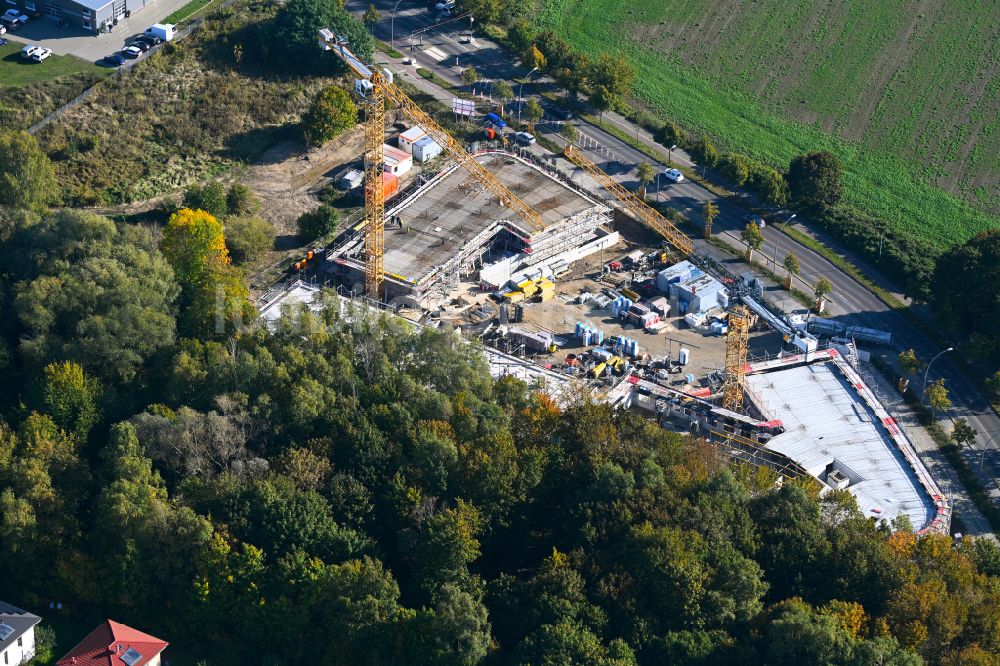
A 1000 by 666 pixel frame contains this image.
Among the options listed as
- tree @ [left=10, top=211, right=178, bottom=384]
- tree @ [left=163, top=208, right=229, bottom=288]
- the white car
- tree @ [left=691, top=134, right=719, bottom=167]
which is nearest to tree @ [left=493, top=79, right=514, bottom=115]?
tree @ [left=691, top=134, right=719, bottom=167]

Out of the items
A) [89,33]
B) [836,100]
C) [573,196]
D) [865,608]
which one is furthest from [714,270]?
[89,33]

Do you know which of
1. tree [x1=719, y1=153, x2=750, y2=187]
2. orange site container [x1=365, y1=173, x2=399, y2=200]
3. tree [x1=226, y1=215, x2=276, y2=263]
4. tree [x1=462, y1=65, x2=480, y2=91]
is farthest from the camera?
tree [x1=462, y1=65, x2=480, y2=91]

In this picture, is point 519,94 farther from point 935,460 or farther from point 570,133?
point 935,460

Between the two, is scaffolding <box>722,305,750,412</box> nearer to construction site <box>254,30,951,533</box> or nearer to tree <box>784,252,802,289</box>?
construction site <box>254,30,951,533</box>

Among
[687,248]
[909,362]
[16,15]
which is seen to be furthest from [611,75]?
[16,15]

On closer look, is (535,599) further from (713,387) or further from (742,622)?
(713,387)
